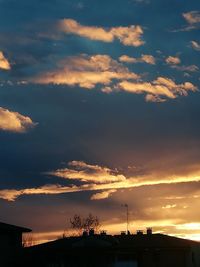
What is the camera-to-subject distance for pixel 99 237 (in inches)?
1955

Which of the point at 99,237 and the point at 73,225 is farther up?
the point at 73,225

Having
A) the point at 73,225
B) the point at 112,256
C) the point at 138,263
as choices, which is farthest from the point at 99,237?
the point at 73,225

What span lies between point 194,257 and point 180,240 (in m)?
3.24

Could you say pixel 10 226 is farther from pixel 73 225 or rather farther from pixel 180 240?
pixel 73 225

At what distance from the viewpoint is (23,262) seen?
49656 millimetres

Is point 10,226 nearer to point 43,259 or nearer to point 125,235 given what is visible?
point 43,259

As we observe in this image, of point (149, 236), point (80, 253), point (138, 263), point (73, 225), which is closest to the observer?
point (80, 253)

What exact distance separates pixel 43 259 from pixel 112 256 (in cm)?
582

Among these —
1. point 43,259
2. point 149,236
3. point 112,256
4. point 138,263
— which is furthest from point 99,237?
point 149,236

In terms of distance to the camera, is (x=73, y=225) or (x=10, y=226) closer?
(x=10, y=226)

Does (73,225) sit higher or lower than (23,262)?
higher

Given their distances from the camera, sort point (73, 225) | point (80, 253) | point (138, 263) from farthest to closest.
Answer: point (73, 225) → point (138, 263) → point (80, 253)

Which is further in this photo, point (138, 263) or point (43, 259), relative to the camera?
point (138, 263)

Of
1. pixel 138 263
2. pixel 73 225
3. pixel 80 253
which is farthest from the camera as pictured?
pixel 73 225
